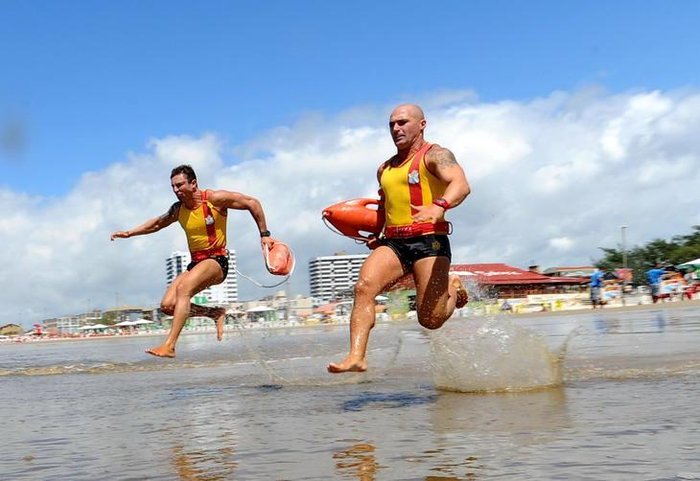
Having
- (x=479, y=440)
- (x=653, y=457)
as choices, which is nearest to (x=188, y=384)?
(x=479, y=440)

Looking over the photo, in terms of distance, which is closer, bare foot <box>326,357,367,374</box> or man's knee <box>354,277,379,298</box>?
bare foot <box>326,357,367,374</box>

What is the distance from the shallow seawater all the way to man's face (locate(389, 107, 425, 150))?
1.68 m

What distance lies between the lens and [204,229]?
30.7ft

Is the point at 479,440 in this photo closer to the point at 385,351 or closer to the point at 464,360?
the point at 464,360

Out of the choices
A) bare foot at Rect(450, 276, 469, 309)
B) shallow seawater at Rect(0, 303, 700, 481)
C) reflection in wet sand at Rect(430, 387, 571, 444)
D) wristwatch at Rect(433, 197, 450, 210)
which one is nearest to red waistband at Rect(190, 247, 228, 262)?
shallow seawater at Rect(0, 303, 700, 481)

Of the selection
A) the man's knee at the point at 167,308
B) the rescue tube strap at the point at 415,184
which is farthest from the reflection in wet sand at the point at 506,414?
the man's knee at the point at 167,308

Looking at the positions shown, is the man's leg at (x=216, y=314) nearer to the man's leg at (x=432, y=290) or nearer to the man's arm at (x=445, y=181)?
the man's leg at (x=432, y=290)

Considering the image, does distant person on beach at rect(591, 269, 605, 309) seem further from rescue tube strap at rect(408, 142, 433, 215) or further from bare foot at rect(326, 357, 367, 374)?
bare foot at rect(326, 357, 367, 374)

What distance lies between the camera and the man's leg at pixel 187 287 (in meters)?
9.21

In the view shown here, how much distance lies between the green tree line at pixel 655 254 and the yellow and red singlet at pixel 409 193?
245ft

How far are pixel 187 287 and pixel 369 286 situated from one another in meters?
3.23

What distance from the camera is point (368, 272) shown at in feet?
21.7

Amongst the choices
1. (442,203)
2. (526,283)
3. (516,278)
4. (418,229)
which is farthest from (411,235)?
(516,278)

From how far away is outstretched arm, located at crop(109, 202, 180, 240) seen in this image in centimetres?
964
